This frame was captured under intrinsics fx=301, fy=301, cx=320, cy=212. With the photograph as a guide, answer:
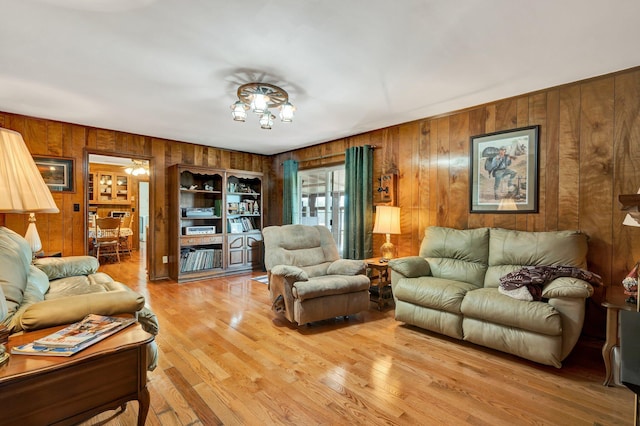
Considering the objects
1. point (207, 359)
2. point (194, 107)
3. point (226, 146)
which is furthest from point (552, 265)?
point (226, 146)

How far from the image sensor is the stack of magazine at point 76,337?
1096 mm

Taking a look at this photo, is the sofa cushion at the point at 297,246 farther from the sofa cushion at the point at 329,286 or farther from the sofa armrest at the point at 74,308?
the sofa armrest at the point at 74,308

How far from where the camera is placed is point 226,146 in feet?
17.8

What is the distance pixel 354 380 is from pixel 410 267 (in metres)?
1.35

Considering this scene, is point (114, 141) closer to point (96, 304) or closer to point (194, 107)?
point (194, 107)

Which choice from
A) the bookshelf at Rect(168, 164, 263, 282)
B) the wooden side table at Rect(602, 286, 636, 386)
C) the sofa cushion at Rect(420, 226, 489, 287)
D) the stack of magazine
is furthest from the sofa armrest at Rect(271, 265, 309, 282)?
the bookshelf at Rect(168, 164, 263, 282)

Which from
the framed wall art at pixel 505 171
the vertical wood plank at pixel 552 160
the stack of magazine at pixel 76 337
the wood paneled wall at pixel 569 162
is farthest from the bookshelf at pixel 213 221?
the vertical wood plank at pixel 552 160

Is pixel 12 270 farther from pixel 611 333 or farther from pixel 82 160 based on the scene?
pixel 611 333

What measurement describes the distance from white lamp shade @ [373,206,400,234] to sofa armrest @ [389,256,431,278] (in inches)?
22.8

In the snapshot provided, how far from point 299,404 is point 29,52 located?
3.10 metres

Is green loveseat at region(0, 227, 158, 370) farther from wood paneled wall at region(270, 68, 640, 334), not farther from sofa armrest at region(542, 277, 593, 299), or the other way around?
wood paneled wall at region(270, 68, 640, 334)

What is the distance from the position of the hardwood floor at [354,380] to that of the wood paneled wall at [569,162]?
97 cm

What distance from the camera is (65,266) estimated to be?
289 centimetres

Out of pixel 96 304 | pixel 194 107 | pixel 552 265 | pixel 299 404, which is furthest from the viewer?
pixel 194 107
